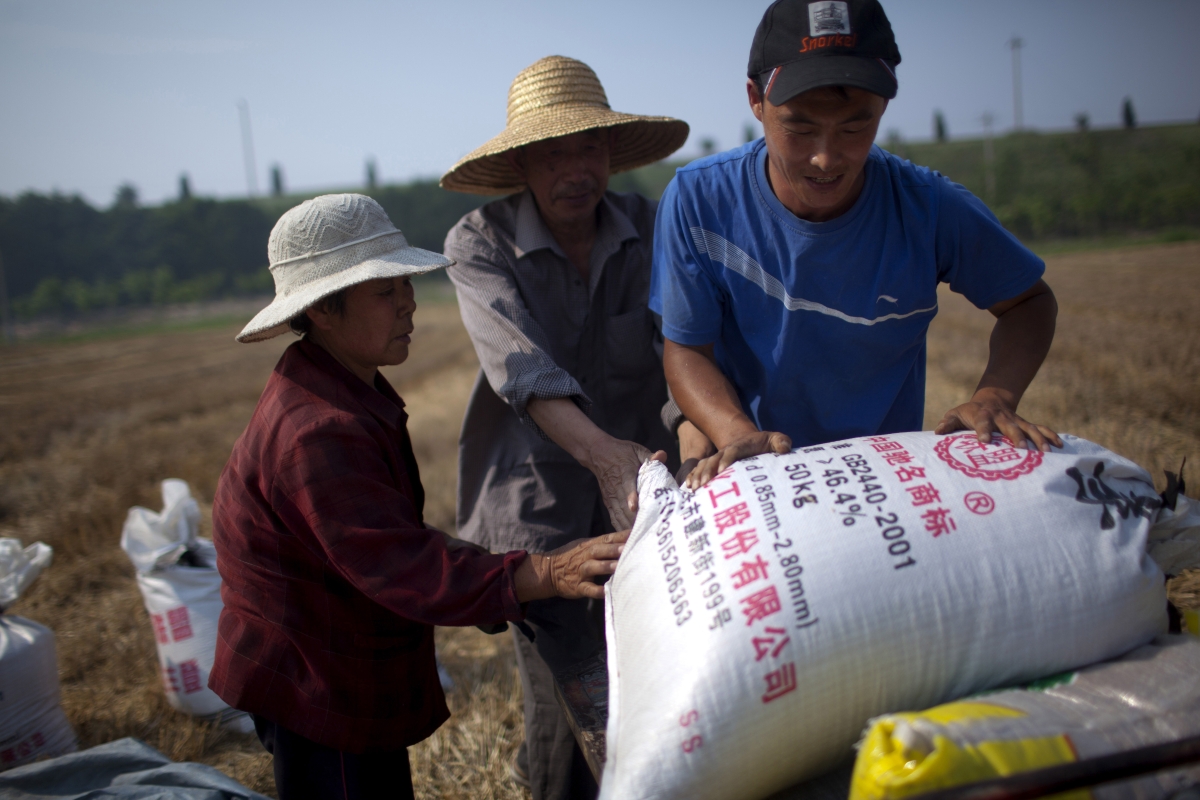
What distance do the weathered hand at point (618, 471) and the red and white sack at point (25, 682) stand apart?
Answer: 2.47m

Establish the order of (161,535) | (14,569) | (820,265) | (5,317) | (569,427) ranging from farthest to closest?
(5,317), (161,535), (14,569), (569,427), (820,265)

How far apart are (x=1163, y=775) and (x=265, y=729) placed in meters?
1.80

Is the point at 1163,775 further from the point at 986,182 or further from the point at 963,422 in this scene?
the point at 986,182

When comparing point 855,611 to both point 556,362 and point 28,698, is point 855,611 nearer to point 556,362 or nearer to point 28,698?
point 556,362

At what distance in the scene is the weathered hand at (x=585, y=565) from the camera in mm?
1581

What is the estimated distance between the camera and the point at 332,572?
5.69 ft

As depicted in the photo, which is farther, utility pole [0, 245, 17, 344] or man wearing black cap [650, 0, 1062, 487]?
utility pole [0, 245, 17, 344]

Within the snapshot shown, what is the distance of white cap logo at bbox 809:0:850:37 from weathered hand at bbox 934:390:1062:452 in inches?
30.4

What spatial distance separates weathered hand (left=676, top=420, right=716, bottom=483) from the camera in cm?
180

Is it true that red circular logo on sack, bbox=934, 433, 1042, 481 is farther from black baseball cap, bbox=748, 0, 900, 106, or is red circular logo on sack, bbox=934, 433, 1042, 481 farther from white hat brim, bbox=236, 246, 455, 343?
white hat brim, bbox=236, 246, 455, 343

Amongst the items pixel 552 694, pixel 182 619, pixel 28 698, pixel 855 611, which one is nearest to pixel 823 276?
pixel 855 611

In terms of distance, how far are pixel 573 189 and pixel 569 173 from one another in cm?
5

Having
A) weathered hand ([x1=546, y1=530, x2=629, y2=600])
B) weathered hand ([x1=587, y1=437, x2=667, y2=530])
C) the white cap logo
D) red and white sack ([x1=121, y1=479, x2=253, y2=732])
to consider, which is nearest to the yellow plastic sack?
weathered hand ([x1=546, y1=530, x2=629, y2=600])

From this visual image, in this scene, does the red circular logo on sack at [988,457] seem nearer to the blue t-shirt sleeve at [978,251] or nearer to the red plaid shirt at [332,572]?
the blue t-shirt sleeve at [978,251]
